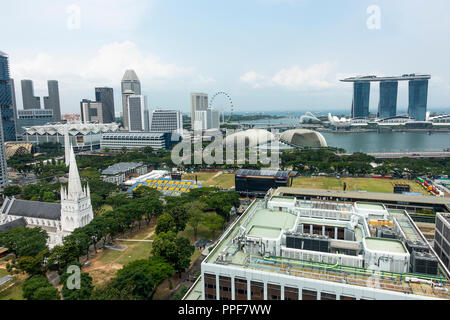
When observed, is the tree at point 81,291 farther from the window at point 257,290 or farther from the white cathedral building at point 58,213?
the white cathedral building at point 58,213

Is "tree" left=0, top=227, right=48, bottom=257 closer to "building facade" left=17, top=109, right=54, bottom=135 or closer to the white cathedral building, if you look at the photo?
the white cathedral building

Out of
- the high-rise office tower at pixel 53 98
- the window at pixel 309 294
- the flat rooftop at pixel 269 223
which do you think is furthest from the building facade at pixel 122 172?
the high-rise office tower at pixel 53 98

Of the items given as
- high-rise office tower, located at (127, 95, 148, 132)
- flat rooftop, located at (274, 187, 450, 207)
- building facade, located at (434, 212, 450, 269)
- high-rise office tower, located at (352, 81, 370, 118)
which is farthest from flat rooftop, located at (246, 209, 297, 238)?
high-rise office tower, located at (352, 81, 370, 118)

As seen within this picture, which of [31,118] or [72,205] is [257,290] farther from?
[31,118]

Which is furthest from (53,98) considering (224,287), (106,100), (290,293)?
(290,293)

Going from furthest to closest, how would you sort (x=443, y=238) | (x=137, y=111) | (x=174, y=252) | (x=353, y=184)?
(x=137, y=111) → (x=353, y=184) → (x=443, y=238) → (x=174, y=252)

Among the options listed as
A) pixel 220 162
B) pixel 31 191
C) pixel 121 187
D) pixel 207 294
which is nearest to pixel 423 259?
pixel 207 294
